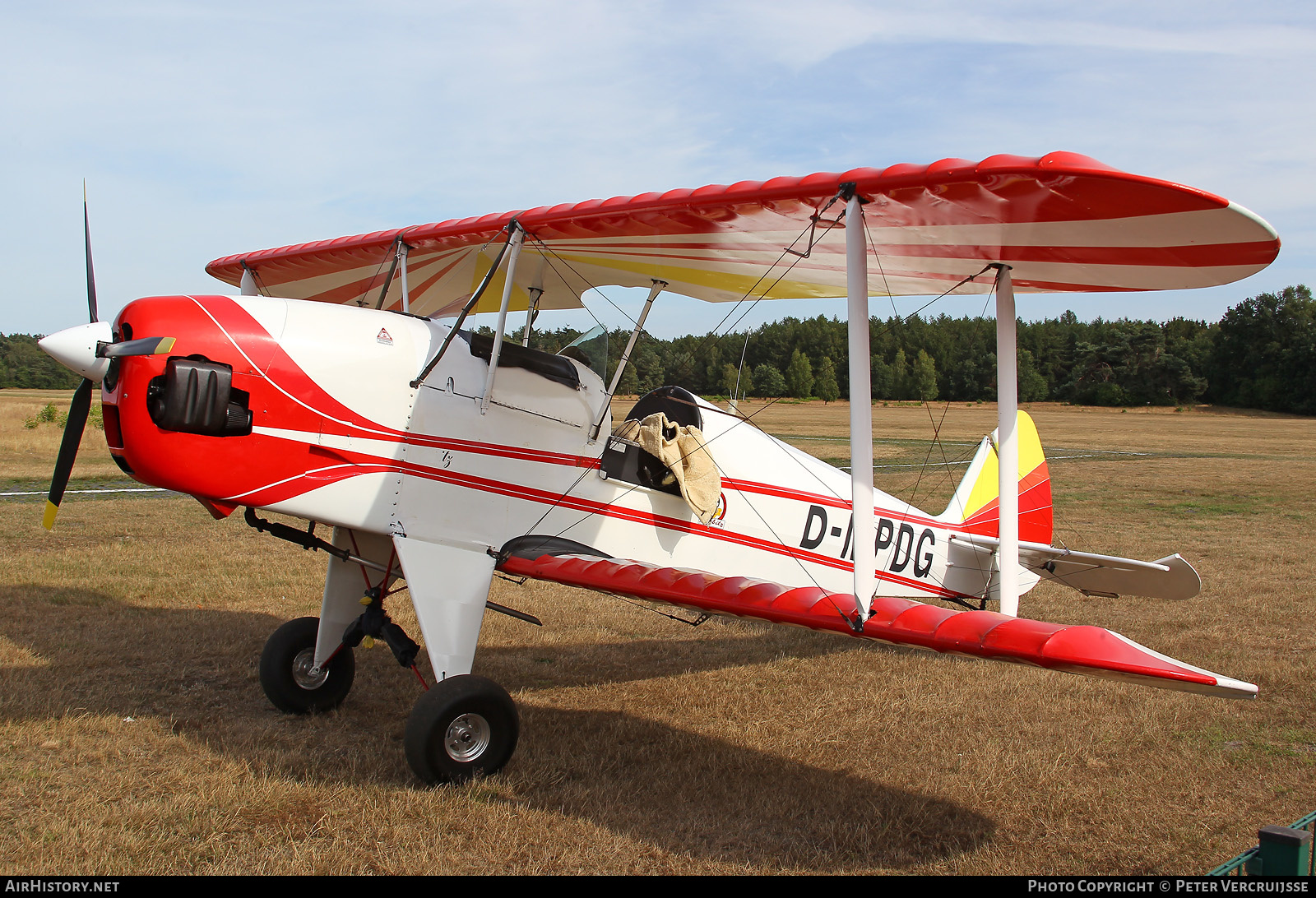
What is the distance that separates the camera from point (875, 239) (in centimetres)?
447

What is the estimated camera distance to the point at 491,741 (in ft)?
14.2

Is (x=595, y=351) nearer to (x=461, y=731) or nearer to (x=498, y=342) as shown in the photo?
(x=498, y=342)

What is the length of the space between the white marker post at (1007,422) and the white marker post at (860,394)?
119cm

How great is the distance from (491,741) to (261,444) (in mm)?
1816

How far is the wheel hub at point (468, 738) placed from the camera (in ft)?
14.0

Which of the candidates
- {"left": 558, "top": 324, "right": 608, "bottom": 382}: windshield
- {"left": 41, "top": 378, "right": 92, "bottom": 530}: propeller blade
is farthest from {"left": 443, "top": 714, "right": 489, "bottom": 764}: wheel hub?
{"left": 41, "top": 378, "right": 92, "bottom": 530}: propeller blade

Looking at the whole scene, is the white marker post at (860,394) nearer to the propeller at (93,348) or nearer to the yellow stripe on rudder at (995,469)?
the propeller at (93,348)

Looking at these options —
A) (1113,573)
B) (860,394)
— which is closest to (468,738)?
(860,394)

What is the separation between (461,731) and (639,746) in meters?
1.13

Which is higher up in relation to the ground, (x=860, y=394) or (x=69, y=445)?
(x=860, y=394)

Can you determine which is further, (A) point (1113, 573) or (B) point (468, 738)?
(A) point (1113, 573)

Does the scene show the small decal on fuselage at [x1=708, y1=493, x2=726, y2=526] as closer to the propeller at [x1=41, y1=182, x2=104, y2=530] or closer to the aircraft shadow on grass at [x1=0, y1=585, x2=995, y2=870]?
the aircraft shadow on grass at [x1=0, y1=585, x2=995, y2=870]

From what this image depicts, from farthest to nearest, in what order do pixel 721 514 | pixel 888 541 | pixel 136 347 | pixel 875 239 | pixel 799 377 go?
A: pixel 799 377
pixel 888 541
pixel 721 514
pixel 875 239
pixel 136 347
